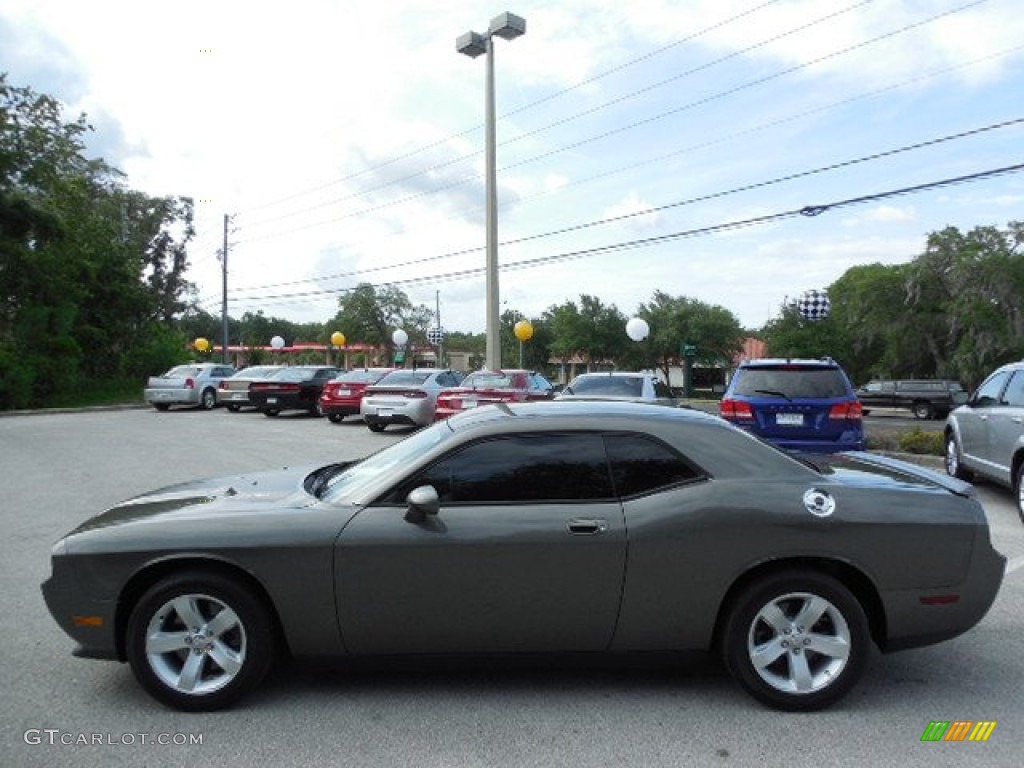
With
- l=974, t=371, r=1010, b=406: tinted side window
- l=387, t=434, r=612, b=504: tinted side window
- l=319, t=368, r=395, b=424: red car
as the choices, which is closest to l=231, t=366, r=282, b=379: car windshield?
l=319, t=368, r=395, b=424: red car

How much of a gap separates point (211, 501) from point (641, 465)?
2.16m

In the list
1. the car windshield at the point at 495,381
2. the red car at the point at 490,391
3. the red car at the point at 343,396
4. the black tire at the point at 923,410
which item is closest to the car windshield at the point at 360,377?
the red car at the point at 343,396

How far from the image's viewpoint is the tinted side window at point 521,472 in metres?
3.70

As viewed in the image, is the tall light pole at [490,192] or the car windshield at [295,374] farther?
the tall light pole at [490,192]

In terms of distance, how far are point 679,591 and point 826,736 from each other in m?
0.83

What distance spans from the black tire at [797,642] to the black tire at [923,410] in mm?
29527

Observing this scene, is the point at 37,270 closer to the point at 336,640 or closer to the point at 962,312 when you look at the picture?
the point at 336,640

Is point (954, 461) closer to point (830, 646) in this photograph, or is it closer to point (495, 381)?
point (830, 646)

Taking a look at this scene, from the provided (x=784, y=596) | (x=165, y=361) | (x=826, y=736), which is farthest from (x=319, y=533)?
(x=165, y=361)

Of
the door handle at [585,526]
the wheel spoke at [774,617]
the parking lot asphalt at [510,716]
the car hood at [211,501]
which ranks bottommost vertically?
the parking lot asphalt at [510,716]

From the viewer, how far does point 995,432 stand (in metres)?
8.41

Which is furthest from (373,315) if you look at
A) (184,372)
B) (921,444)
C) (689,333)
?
(921,444)

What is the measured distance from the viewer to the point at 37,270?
28406mm

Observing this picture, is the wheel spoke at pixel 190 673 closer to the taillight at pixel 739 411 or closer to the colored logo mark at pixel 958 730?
the colored logo mark at pixel 958 730
